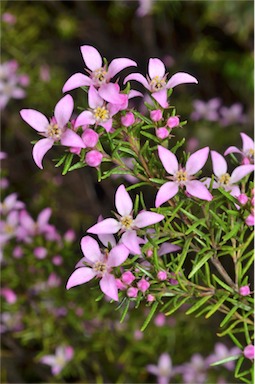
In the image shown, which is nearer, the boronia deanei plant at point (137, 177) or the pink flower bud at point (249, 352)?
the boronia deanei plant at point (137, 177)

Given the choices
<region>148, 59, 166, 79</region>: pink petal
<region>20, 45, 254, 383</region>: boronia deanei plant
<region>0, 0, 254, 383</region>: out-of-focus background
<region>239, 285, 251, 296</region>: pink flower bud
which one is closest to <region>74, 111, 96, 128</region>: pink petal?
<region>20, 45, 254, 383</region>: boronia deanei plant

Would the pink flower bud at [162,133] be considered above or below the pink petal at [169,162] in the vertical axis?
above

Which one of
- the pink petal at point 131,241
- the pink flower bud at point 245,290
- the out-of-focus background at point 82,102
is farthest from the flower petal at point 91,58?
the out-of-focus background at point 82,102

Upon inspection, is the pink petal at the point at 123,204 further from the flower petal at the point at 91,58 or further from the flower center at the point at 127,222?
the flower petal at the point at 91,58

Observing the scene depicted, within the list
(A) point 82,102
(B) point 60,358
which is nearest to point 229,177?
(A) point 82,102

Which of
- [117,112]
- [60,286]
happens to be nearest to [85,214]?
[60,286]

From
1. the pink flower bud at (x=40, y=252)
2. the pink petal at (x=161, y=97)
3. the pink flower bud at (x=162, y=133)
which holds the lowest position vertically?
the pink flower bud at (x=40, y=252)

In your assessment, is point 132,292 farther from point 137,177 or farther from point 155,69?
point 155,69
